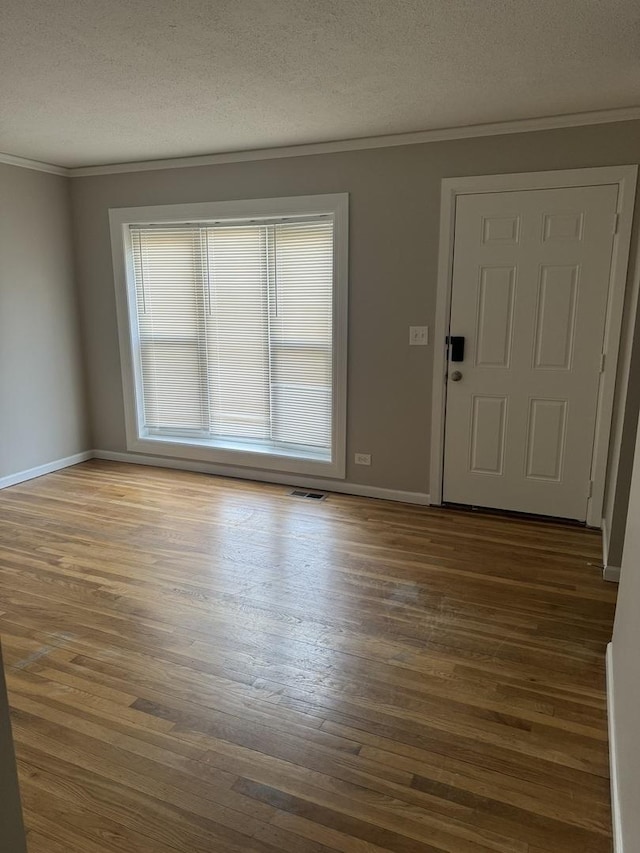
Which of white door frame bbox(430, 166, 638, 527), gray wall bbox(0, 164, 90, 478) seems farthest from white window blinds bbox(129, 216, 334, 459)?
white door frame bbox(430, 166, 638, 527)

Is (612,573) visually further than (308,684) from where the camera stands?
Yes

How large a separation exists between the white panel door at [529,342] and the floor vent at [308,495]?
3.33ft

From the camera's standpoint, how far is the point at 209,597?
113 inches

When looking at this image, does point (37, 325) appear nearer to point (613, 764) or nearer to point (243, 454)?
point (243, 454)

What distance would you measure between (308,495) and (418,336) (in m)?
1.44

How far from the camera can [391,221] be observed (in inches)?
153

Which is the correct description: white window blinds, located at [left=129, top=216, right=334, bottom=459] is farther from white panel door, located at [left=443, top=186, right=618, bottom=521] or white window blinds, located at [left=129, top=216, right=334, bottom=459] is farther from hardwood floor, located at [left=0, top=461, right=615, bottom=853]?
hardwood floor, located at [left=0, top=461, right=615, bottom=853]

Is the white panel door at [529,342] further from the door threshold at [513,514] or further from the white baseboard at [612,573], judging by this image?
the white baseboard at [612,573]

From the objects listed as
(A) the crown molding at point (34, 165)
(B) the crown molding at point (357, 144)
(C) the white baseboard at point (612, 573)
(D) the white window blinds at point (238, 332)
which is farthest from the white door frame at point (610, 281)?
(A) the crown molding at point (34, 165)

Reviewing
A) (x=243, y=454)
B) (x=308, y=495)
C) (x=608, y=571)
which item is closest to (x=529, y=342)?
(x=608, y=571)

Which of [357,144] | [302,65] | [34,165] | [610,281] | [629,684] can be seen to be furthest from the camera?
[34,165]

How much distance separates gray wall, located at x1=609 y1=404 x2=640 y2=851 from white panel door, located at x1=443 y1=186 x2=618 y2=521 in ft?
5.70

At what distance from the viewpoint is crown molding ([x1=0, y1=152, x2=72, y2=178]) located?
4312mm

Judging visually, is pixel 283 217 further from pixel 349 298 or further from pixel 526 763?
pixel 526 763
